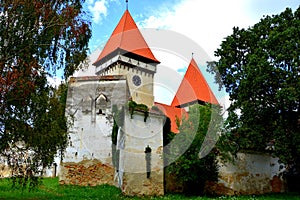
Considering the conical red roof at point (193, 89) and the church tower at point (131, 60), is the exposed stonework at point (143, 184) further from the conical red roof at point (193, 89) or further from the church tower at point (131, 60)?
the conical red roof at point (193, 89)

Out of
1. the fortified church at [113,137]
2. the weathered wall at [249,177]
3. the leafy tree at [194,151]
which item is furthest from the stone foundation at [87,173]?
the weathered wall at [249,177]

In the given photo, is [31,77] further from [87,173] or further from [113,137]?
[87,173]

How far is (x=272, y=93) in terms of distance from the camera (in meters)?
14.2

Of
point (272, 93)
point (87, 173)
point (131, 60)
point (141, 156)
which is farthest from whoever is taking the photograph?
point (131, 60)

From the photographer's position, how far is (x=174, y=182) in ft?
42.8

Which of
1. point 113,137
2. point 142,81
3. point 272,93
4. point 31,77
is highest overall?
point 142,81

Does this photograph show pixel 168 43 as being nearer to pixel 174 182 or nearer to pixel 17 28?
pixel 174 182

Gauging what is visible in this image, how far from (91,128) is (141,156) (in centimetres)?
618

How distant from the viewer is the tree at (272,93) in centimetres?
1334

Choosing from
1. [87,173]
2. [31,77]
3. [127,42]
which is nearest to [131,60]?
[127,42]

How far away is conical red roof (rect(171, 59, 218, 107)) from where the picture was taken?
34.2 metres

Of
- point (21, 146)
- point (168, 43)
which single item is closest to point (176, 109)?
point (168, 43)

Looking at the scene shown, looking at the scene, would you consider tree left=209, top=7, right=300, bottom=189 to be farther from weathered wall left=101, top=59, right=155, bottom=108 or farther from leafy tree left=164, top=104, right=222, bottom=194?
weathered wall left=101, top=59, right=155, bottom=108

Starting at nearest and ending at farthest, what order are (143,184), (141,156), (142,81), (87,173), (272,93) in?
1. (143,184)
2. (141,156)
3. (272,93)
4. (87,173)
5. (142,81)
